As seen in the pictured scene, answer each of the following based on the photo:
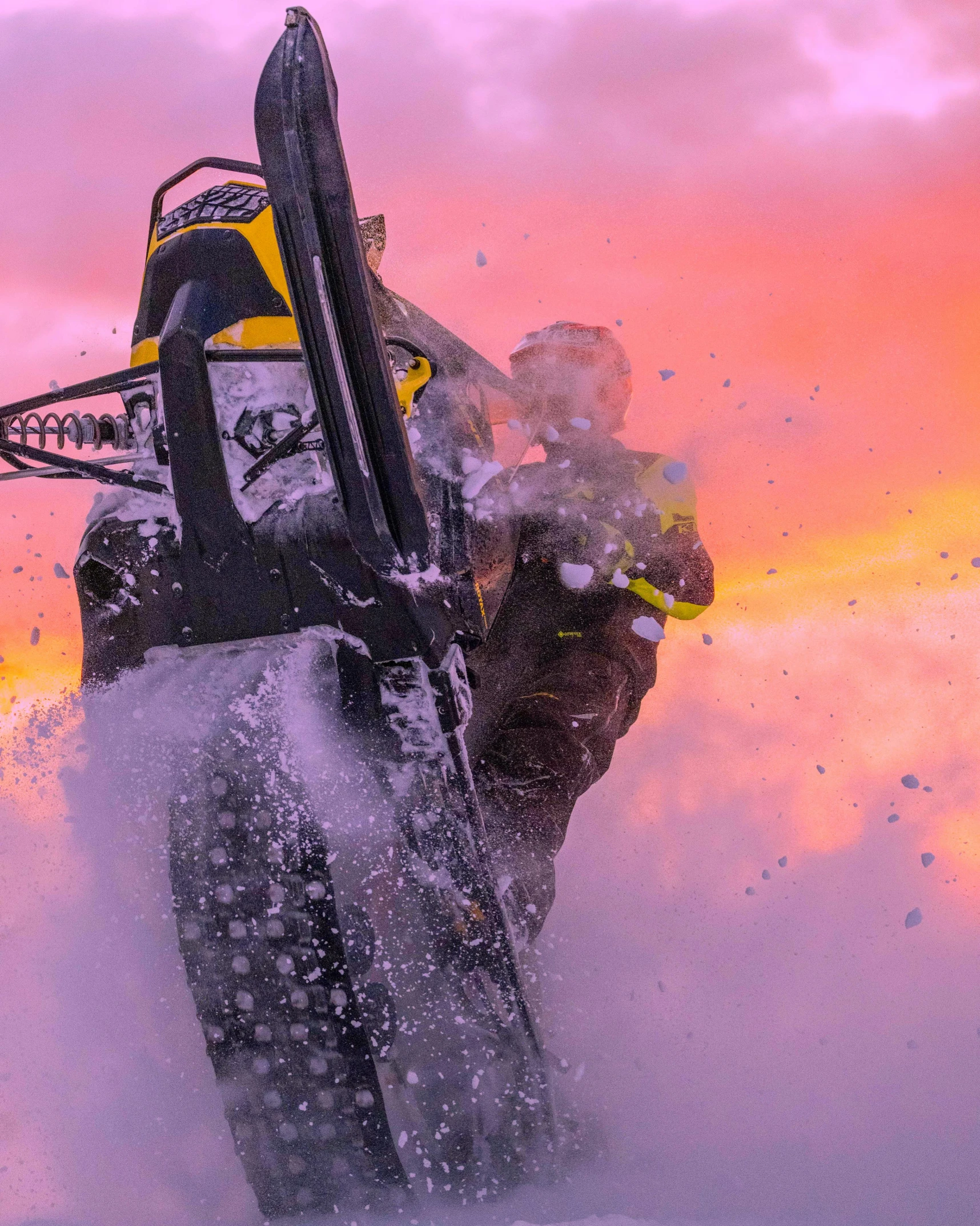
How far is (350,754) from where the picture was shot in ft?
5.46

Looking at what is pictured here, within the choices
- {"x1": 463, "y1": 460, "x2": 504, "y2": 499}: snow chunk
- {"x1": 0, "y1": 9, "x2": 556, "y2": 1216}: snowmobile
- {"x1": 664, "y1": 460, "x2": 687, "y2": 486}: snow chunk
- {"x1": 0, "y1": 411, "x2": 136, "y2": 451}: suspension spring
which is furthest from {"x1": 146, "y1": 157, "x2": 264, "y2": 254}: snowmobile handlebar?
{"x1": 664, "y1": 460, "x2": 687, "y2": 486}: snow chunk

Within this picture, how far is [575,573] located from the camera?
2.46m

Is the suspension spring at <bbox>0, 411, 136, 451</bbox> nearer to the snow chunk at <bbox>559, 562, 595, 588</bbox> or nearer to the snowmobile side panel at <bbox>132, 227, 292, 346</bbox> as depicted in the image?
the snowmobile side panel at <bbox>132, 227, 292, 346</bbox>

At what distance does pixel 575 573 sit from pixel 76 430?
128cm

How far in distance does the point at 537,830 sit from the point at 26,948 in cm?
116

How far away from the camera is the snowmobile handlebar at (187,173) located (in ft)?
5.71

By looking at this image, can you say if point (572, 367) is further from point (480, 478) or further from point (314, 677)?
point (314, 677)

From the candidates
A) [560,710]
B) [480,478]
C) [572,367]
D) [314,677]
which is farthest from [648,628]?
[314,677]

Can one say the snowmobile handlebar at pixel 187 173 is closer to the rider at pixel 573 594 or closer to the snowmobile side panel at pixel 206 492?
the snowmobile side panel at pixel 206 492

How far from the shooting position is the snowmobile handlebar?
174 cm

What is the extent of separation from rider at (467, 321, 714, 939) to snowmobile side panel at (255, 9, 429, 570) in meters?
0.68

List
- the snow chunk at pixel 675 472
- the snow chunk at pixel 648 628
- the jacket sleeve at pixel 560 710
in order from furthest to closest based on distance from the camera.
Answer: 1. the snow chunk at pixel 648 628
2. the snow chunk at pixel 675 472
3. the jacket sleeve at pixel 560 710

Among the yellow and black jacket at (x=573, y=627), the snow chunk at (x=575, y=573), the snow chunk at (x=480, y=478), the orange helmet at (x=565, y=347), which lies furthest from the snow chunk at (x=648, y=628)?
the snow chunk at (x=480, y=478)

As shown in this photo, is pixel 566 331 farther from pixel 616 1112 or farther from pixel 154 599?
pixel 616 1112
